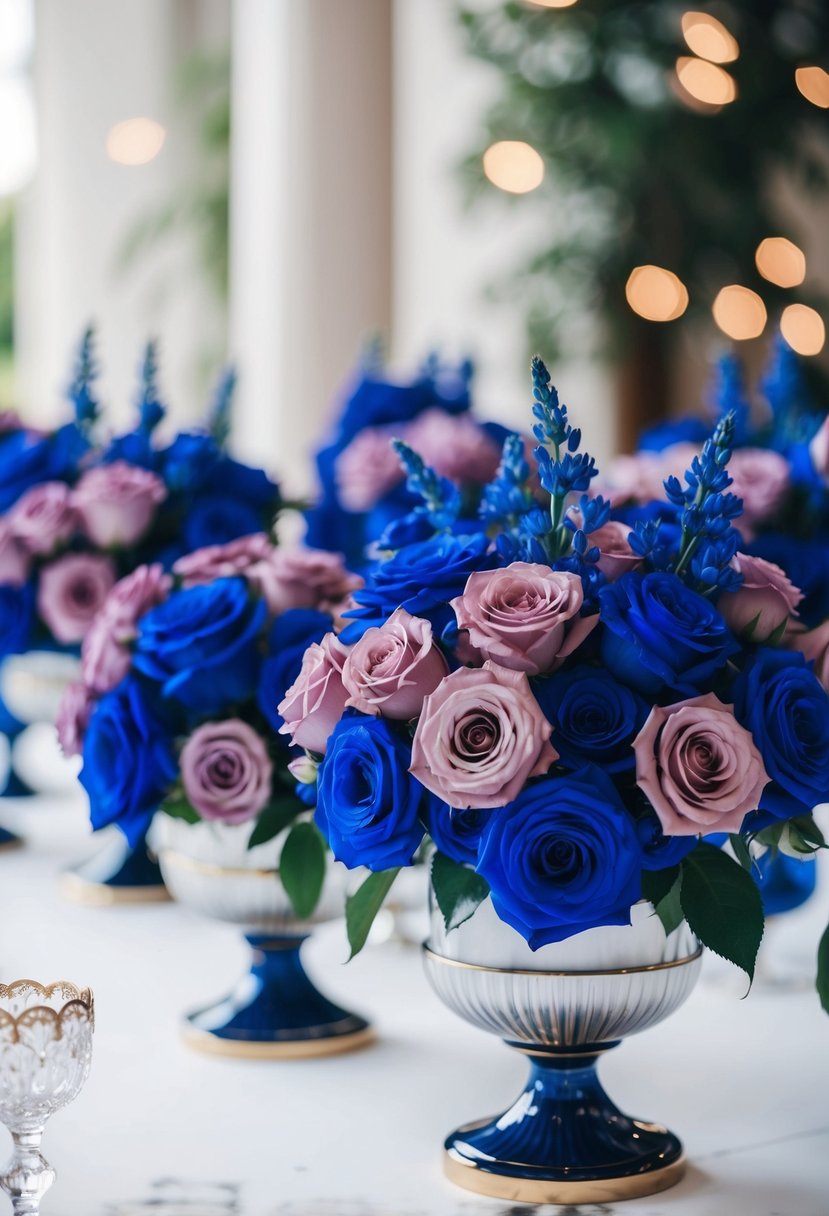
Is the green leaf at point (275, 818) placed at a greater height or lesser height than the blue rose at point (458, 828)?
lesser

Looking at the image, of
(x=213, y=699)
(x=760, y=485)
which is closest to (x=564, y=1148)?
(x=213, y=699)

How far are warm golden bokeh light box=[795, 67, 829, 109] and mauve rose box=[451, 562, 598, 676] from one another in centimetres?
233

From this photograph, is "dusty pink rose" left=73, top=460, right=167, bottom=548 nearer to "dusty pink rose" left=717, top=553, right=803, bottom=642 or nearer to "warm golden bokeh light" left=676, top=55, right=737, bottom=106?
"dusty pink rose" left=717, top=553, right=803, bottom=642

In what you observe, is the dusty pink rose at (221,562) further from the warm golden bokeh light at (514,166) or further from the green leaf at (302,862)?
the warm golden bokeh light at (514,166)

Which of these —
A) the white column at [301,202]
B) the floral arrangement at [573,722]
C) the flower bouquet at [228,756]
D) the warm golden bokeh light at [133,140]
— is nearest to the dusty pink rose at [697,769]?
the floral arrangement at [573,722]

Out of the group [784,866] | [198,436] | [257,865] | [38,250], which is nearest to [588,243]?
[38,250]

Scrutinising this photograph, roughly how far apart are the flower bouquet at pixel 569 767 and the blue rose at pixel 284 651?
164 millimetres

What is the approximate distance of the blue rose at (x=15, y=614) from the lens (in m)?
1.57

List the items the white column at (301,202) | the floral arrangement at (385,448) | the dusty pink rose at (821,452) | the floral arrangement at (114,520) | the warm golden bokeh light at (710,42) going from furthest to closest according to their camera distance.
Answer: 1. the white column at (301,202)
2. the warm golden bokeh light at (710,42)
3. the floral arrangement at (385,448)
4. the floral arrangement at (114,520)
5. the dusty pink rose at (821,452)

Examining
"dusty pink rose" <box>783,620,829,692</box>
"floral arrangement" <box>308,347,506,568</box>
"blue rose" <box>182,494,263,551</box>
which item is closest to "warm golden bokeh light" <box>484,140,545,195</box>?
"floral arrangement" <box>308,347,506,568</box>

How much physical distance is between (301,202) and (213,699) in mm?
3261

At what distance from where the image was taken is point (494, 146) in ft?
11.6

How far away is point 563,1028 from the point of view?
0.88m

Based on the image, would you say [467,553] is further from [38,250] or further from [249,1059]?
[38,250]
